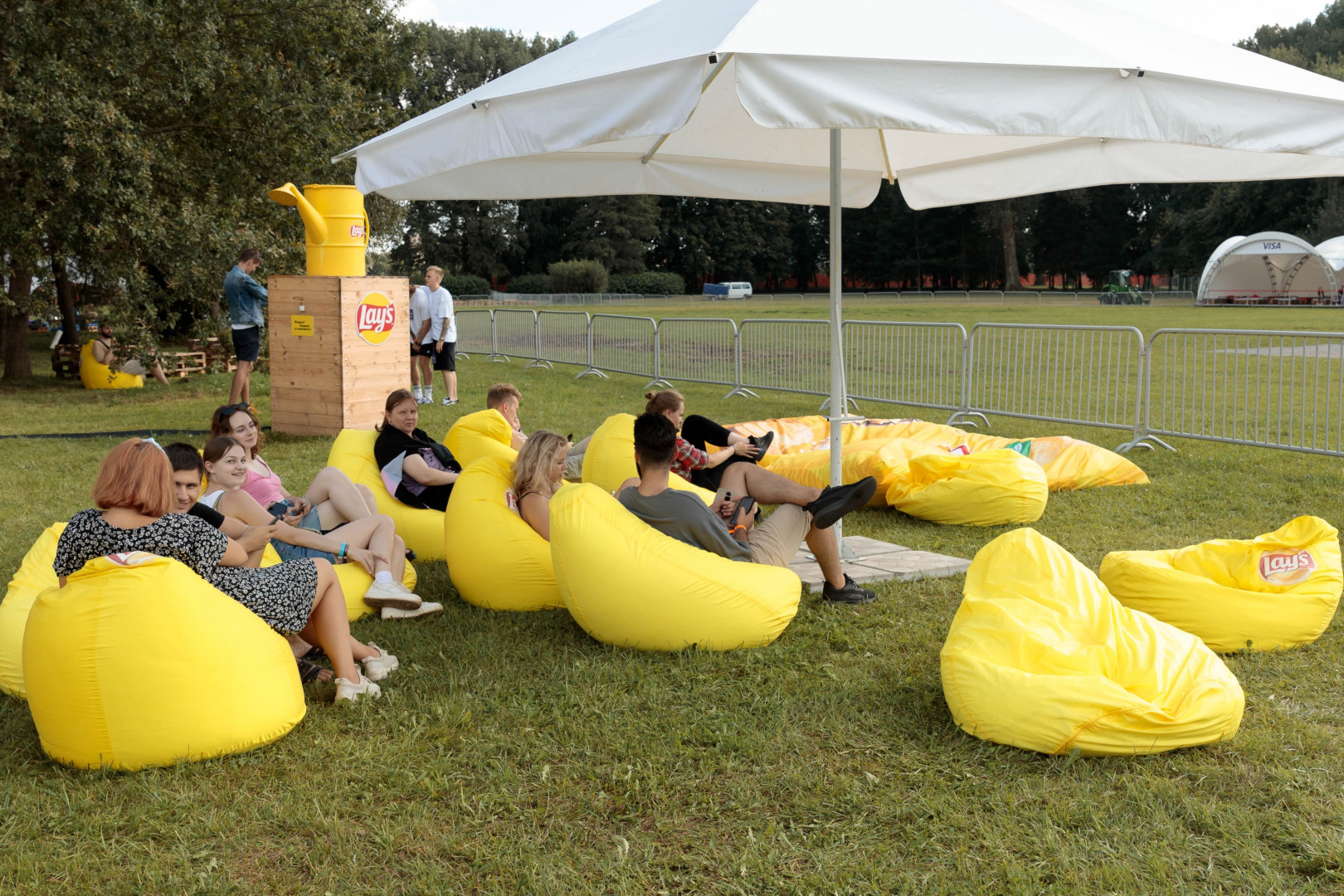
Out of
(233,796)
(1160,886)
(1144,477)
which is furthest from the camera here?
(1144,477)

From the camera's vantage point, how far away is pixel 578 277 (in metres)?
54.8

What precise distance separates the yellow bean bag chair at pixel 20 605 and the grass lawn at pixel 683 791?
0.14 meters

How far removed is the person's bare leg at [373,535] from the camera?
5.50m

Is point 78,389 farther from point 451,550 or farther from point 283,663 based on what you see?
point 283,663

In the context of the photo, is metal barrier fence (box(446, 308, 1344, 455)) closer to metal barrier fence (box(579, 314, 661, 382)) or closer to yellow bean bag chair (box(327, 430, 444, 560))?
metal barrier fence (box(579, 314, 661, 382))

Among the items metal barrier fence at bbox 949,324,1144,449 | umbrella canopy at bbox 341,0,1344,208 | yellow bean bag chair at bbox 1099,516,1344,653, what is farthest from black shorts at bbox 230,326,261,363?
yellow bean bag chair at bbox 1099,516,1344,653

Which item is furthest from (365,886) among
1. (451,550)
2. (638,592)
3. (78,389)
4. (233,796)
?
(78,389)

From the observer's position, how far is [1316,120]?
4.03 m

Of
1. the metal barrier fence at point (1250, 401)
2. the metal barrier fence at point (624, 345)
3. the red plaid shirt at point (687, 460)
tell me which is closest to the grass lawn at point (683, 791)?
the red plaid shirt at point (687, 460)

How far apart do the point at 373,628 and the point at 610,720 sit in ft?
5.54

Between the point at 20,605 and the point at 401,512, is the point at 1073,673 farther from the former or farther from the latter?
the point at 20,605

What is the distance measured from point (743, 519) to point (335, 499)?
223cm

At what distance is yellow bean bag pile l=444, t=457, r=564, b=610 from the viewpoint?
212 inches

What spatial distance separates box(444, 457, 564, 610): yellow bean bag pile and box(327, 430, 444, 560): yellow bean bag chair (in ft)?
2.84
